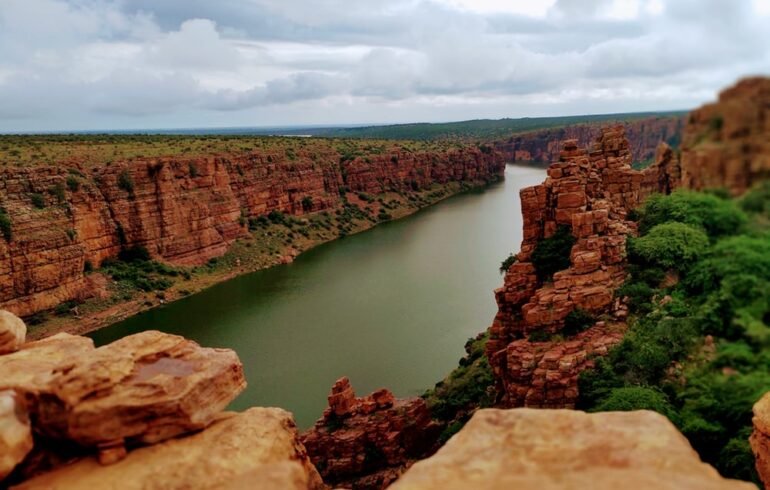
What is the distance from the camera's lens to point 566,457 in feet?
23.9

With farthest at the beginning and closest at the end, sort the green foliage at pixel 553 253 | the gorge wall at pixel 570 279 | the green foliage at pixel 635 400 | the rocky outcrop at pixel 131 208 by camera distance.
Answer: the rocky outcrop at pixel 131 208 → the green foliage at pixel 553 253 → the gorge wall at pixel 570 279 → the green foliage at pixel 635 400

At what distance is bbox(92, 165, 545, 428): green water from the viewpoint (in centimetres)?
2767

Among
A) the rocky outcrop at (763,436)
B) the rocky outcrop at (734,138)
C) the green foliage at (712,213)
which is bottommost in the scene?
the rocky outcrop at (763,436)

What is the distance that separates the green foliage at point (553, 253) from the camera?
1911 cm

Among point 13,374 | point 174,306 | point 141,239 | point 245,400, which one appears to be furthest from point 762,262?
point 141,239

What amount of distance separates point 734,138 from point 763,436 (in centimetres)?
Result: 609

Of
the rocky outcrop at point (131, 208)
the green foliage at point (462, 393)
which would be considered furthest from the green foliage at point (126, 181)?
the green foliage at point (462, 393)

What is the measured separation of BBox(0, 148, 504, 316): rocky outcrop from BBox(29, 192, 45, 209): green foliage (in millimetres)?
56

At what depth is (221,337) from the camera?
116 feet

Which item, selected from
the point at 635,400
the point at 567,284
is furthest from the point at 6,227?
the point at 635,400

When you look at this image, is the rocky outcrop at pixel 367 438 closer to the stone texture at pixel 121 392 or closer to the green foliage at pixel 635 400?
the green foliage at pixel 635 400

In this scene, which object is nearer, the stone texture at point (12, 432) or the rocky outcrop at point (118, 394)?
the stone texture at point (12, 432)

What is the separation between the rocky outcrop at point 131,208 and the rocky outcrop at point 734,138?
3713 cm

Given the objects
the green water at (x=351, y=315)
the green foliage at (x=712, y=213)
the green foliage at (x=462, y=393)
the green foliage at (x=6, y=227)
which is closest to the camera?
the green foliage at (x=712, y=213)
